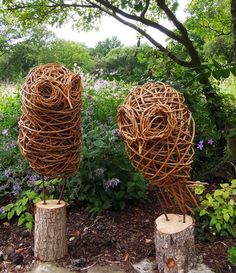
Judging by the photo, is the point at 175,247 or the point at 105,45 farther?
the point at 105,45

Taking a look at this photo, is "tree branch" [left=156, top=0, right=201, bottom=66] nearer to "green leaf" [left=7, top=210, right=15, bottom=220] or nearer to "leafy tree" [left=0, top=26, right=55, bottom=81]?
"green leaf" [left=7, top=210, right=15, bottom=220]

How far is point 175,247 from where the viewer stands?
8.29 ft

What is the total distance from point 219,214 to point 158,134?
1132 millimetres

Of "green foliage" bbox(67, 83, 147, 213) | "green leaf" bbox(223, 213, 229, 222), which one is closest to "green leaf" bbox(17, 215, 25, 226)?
"green foliage" bbox(67, 83, 147, 213)

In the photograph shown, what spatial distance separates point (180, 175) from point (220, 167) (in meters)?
1.97

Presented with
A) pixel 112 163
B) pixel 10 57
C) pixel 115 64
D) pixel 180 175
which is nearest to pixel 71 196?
pixel 112 163

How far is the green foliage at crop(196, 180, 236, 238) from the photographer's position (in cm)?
300

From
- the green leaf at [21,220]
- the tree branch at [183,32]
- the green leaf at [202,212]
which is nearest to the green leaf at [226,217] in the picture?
the green leaf at [202,212]

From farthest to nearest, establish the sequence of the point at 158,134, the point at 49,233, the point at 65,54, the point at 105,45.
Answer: the point at 105,45 < the point at 65,54 < the point at 49,233 < the point at 158,134

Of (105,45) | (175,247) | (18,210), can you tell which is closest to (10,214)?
(18,210)

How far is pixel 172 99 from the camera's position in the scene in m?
2.41

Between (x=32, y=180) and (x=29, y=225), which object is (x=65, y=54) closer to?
(x=32, y=180)

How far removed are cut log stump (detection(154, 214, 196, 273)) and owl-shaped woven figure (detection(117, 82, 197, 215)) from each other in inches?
12.1

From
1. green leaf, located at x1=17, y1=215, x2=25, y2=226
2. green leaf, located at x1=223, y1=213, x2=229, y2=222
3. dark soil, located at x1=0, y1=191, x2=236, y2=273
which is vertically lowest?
dark soil, located at x1=0, y1=191, x2=236, y2=273
